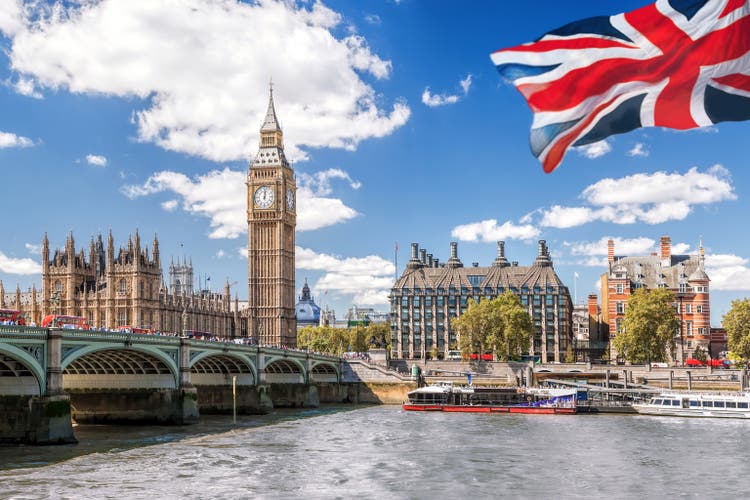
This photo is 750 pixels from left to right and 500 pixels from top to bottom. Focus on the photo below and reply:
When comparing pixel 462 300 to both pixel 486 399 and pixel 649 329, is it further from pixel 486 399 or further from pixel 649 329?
pixel 486 399

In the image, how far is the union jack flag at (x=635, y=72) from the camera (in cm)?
1369

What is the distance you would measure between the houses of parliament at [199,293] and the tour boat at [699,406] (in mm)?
62637

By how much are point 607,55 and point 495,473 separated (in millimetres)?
31862

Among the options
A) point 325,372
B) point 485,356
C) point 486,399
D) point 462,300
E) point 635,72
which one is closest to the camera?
point 635,72

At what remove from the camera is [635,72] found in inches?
572

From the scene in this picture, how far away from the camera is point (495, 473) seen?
43188 mm

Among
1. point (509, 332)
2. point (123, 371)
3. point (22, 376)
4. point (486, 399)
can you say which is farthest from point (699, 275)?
point (22, 376)

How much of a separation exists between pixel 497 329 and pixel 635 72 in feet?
349

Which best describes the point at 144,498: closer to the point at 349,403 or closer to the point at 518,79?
the point at 518,79

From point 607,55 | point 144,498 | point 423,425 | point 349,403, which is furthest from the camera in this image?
point 349,403

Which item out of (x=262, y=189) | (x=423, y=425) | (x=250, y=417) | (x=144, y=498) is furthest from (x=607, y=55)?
(x=262, y=189)

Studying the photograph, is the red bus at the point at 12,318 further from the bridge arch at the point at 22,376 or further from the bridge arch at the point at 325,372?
the bridge arch at the point at 325,372

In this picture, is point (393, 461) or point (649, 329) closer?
point (393, 461)

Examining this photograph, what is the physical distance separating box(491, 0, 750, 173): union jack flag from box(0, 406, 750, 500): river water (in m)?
25.1
